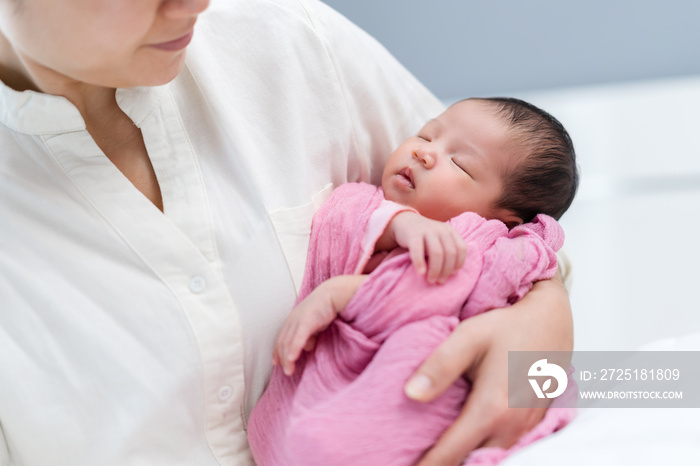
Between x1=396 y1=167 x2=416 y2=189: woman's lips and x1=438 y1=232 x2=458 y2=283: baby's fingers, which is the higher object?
x1=438 y1=232 x2=458 y2=283: baby's fingers

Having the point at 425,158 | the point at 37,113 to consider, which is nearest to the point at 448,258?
the point at 425,158

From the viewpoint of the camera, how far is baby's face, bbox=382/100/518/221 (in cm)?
99

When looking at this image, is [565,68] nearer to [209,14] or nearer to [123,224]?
[209,14]

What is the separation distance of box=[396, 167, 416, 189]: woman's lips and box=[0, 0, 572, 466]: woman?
155 mm

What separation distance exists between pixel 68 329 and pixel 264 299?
23 centimetres

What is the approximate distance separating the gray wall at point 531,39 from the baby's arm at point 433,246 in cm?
123

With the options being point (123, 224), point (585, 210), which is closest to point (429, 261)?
point (123, 224)

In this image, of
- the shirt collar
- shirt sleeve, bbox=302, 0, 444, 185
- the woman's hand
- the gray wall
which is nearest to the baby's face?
shirt sleeve, bbox=302, 0, 444, 185

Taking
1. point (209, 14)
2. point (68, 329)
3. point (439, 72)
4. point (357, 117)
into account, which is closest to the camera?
point (68, 329)

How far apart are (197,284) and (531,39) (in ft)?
4.66

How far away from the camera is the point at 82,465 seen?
798mm

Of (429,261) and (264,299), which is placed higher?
(429,261)

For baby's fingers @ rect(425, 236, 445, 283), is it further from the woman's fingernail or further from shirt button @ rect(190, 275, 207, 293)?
shirt button @ rect(190, 275, 207, 293)

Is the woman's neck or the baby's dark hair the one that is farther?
the baby's dark hair
